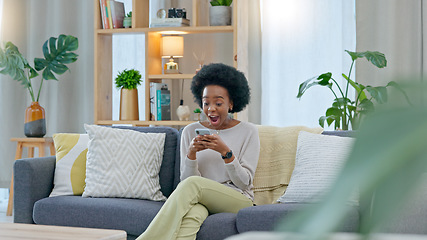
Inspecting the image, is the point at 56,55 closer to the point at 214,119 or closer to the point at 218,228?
the point at 214,119

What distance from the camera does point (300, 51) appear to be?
4.37 m

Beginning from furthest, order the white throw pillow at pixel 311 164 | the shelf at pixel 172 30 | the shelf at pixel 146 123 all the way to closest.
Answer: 1. the shelf at pixel 146 123
2. the shelf at pixel 172 30
3. the white throw pillow at pixel 311 164

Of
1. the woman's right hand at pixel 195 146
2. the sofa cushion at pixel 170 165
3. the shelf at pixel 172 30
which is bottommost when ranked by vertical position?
the sofa cushion at pixel 170 165

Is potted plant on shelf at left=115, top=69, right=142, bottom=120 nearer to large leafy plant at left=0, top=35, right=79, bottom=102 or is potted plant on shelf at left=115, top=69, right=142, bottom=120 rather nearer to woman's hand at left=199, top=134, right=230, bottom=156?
large leafy plant at left=0, top=35, right=79, bottom=102

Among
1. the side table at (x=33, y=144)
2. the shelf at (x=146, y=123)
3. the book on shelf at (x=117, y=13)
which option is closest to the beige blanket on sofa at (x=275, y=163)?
the shelf at (x=146, y=123)

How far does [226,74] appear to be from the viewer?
297 centimetres

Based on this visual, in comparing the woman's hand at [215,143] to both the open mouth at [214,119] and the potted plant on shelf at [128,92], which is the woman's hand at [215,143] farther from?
the potted plant on shelf at [128,92]

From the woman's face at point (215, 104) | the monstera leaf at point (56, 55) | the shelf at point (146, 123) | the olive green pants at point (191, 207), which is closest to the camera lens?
the olive green pants at point (191, 207)

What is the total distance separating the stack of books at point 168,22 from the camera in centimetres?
416

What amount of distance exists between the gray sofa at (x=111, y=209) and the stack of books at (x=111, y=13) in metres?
1.54

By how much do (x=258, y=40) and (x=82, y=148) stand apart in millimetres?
1908

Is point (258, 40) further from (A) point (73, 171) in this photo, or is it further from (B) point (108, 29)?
(A) point (73, 171)

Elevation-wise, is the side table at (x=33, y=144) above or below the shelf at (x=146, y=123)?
below

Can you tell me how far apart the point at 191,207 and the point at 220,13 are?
204 centimetres
